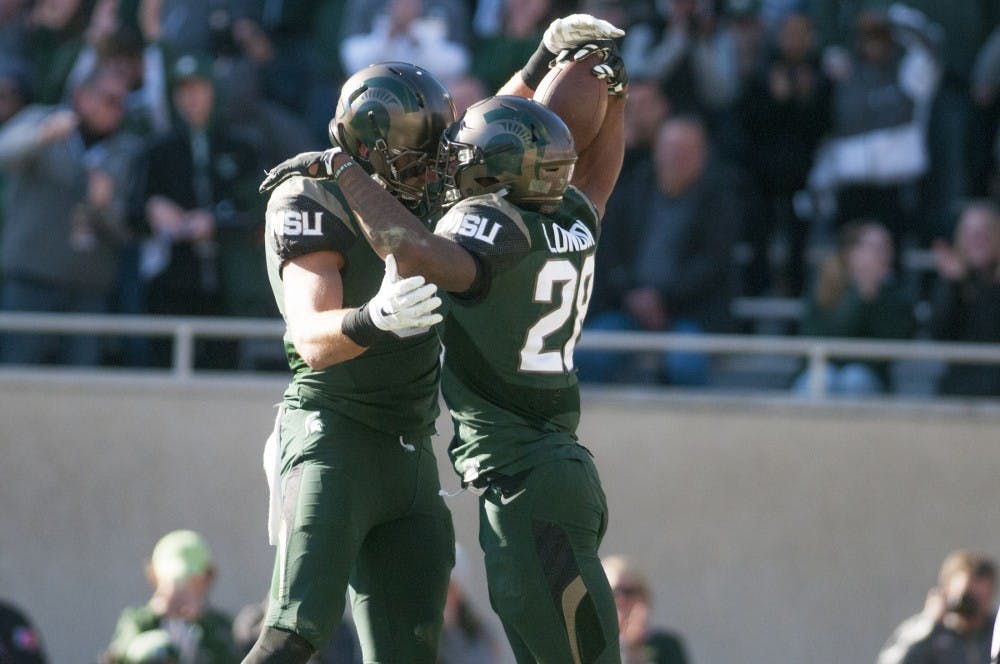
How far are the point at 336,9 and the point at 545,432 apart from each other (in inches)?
224

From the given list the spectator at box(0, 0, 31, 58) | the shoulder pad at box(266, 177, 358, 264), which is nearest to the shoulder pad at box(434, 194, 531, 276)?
the shoulder pad at box(266, 177, 358, 264)

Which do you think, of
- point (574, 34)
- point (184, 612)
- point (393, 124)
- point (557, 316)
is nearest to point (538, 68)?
point (574, 34)

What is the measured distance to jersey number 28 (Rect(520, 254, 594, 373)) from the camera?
4.25m

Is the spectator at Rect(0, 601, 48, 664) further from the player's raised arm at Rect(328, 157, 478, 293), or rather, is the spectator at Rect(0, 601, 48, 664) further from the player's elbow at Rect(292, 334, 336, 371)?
the player's raised arm at Rect(328, 157, 478, 293)

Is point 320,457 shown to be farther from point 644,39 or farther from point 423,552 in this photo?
point 644,39

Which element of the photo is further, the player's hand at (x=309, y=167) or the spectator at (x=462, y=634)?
the spectator at (x=462, y=634)

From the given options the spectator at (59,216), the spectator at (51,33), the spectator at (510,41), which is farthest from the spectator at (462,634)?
the spectator at (51,33)

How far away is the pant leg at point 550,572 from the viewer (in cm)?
419

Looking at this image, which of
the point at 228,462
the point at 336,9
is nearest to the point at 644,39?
the point at 336,9

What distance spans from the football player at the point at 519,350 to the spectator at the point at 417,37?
473 centimetres

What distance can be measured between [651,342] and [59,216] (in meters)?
2.89

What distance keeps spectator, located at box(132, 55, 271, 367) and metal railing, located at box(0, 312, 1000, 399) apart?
0.33 m

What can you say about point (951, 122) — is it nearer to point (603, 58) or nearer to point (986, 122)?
point (986, 122)

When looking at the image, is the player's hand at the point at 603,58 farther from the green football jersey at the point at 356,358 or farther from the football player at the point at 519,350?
the green football jersey at the point at 356,358
